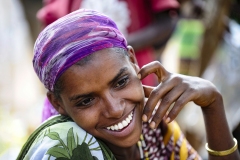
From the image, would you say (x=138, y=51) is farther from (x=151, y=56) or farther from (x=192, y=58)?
(x=192, y=58)

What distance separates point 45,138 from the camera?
1685mm

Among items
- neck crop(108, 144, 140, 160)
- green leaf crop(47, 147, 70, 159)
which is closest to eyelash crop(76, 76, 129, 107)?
green leaf crop(47, 147, 70, 159)

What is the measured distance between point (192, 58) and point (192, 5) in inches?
34.1

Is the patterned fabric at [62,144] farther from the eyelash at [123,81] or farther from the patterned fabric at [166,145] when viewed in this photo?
the patterned fabric at [166,145]

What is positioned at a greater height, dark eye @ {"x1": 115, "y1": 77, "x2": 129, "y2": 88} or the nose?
dark eye @ {"x1": 115, "y1": 77, "x2": 129, "y2": 88}

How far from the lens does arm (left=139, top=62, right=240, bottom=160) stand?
1.82 meters

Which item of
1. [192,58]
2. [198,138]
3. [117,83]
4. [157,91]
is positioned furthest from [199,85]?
[192,58]

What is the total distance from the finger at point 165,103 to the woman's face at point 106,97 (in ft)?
0.28

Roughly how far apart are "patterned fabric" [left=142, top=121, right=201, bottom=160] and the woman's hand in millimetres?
254

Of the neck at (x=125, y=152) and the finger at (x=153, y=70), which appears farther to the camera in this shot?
the neck at (x=125, y=152)

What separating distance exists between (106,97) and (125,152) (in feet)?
1.39

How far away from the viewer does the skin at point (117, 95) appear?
5.57 feet

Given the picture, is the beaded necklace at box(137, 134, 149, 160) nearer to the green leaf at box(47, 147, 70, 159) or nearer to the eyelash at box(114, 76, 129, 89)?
the eyelash at box(114, 76, 129, 89)

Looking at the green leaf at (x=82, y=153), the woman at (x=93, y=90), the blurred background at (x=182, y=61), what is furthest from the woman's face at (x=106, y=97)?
the blurred background at (x=182, y=61)
